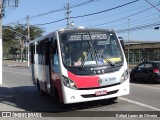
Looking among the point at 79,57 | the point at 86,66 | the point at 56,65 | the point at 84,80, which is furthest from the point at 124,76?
the point at 56,65

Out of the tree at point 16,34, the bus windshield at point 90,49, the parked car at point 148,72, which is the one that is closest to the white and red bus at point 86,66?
the bus windshield at point 90,49

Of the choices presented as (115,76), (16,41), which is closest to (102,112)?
(115,76)

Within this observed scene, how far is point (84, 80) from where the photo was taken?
1133 cm

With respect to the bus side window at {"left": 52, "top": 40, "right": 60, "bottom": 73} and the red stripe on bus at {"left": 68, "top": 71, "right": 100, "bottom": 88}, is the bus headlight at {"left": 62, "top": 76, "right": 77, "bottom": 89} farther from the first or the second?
the bus side window at {"left": 52, "top": 40, "right": 60, "bottom": 73}

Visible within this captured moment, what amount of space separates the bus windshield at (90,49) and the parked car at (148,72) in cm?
1014

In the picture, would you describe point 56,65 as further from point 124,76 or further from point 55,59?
point 124,76

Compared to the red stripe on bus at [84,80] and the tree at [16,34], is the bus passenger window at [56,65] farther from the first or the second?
the tree at [16,34]

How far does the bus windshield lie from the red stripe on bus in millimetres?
416

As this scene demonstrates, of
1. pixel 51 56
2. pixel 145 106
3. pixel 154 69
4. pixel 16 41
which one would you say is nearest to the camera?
pixel 145 106

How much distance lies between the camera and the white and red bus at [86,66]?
11.3 metres

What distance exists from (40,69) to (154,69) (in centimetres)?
897

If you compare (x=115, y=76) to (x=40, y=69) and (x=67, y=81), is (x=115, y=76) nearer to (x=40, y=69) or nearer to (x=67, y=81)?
(x=67, y=81)

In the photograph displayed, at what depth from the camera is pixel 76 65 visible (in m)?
11.6

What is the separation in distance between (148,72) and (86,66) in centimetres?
1167
